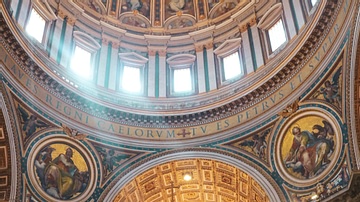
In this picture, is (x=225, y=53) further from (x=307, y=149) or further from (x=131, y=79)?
(x=307, y=149)

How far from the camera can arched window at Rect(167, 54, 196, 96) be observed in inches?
1002

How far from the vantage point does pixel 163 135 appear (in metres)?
23.2

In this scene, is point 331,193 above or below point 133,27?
below

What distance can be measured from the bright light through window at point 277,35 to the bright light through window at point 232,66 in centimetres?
198

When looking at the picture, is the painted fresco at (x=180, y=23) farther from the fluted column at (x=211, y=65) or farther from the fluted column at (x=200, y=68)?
the fluted column at (x=211, y=65)

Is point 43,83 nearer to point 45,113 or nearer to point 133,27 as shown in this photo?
point 45,113

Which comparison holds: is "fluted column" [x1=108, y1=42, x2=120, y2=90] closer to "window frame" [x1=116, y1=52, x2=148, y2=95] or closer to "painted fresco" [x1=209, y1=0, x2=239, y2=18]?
"window frame" [x1=116, y1=52, x2=148, y2=95]

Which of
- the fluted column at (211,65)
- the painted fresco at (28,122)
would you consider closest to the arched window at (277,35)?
the fluted column at (211,65)

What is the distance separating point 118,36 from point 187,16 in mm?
4410

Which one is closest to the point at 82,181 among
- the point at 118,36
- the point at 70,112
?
the point at 70,112

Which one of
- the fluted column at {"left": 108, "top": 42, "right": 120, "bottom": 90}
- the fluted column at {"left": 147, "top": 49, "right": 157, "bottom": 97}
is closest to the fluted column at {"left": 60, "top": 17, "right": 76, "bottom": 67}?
the fluted column at {"left": 108, "top": 42, "right": 120, "bottom": 90}

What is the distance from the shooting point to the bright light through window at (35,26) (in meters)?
22.7

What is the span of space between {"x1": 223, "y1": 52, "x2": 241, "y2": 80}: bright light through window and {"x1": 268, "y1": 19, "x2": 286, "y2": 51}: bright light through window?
198cm

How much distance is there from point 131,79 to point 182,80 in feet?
8.44
